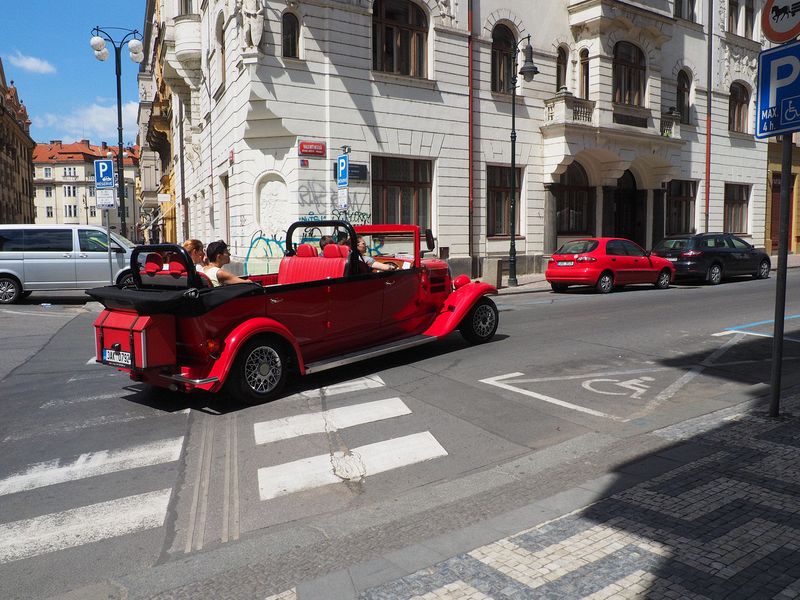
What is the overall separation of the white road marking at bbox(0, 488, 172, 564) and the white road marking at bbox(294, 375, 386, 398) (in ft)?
9.24

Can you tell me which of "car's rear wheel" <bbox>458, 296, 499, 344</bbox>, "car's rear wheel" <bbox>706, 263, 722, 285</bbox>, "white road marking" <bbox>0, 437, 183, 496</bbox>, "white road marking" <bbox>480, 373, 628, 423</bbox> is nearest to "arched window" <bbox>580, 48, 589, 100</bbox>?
"car's rear wheel" <bbox>706, 263, 722, 285</bbox>

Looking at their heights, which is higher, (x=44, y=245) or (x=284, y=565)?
(x=44, y=245)

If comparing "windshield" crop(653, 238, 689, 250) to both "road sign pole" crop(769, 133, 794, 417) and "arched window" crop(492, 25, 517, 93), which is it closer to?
"arched window" crop(492, 25, 517, 93)

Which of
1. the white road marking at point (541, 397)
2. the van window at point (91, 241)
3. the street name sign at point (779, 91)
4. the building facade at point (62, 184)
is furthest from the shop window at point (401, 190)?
the building facade at point (62, 184)

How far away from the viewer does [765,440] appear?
534 centimetres

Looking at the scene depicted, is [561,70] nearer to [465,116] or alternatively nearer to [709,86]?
[465,116]

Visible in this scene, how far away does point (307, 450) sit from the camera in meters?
5.59

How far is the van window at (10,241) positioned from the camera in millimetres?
16156

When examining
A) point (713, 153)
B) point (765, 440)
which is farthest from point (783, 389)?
point (713, 153)

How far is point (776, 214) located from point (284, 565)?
39.6 m

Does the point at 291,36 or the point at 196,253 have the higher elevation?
the point at 291,36

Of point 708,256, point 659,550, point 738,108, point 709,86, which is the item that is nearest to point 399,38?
point 708,256

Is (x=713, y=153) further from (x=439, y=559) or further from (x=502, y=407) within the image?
(x=439, y=559)

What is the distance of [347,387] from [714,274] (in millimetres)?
16476
